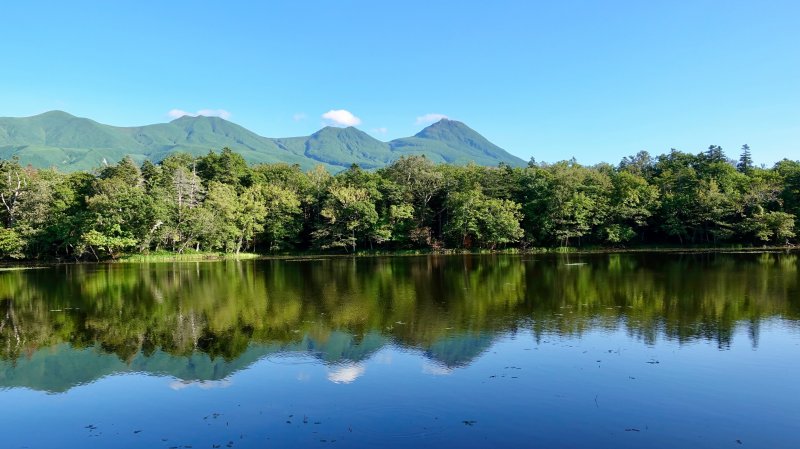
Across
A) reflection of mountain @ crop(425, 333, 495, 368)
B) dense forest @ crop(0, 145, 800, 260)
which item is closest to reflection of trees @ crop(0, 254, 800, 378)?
reflection of mountain @ crop(425, 333, 495, 368)

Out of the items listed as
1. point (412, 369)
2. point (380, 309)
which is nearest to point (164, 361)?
point (412, 369)

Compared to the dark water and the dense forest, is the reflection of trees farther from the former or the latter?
the dense forest

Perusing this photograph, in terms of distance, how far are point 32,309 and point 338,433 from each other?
2275cm

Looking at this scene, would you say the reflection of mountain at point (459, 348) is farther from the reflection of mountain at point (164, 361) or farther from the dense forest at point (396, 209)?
the dense forest at point (396, 209)

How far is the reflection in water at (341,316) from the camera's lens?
50.5 ft

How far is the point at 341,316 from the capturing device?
21.3 metres

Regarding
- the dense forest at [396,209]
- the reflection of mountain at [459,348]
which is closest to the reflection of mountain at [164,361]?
the reflection of mountain at [459,348]

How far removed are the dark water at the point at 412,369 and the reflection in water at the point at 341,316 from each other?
125 millimetres

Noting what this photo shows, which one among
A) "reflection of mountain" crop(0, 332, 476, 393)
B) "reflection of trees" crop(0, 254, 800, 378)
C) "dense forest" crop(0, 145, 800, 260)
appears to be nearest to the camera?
"reflection of mountain" crop(0, 332, 476, 393)

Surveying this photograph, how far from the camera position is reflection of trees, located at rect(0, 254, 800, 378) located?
17.2m

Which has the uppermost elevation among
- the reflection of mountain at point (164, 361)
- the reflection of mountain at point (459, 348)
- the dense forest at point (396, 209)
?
the dense forest at point (396, 209)

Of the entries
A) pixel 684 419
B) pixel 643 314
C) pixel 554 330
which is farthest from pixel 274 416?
pixel 643 314

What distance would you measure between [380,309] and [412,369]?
29.9 ft

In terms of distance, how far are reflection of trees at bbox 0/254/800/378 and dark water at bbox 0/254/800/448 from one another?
5.6 inches
